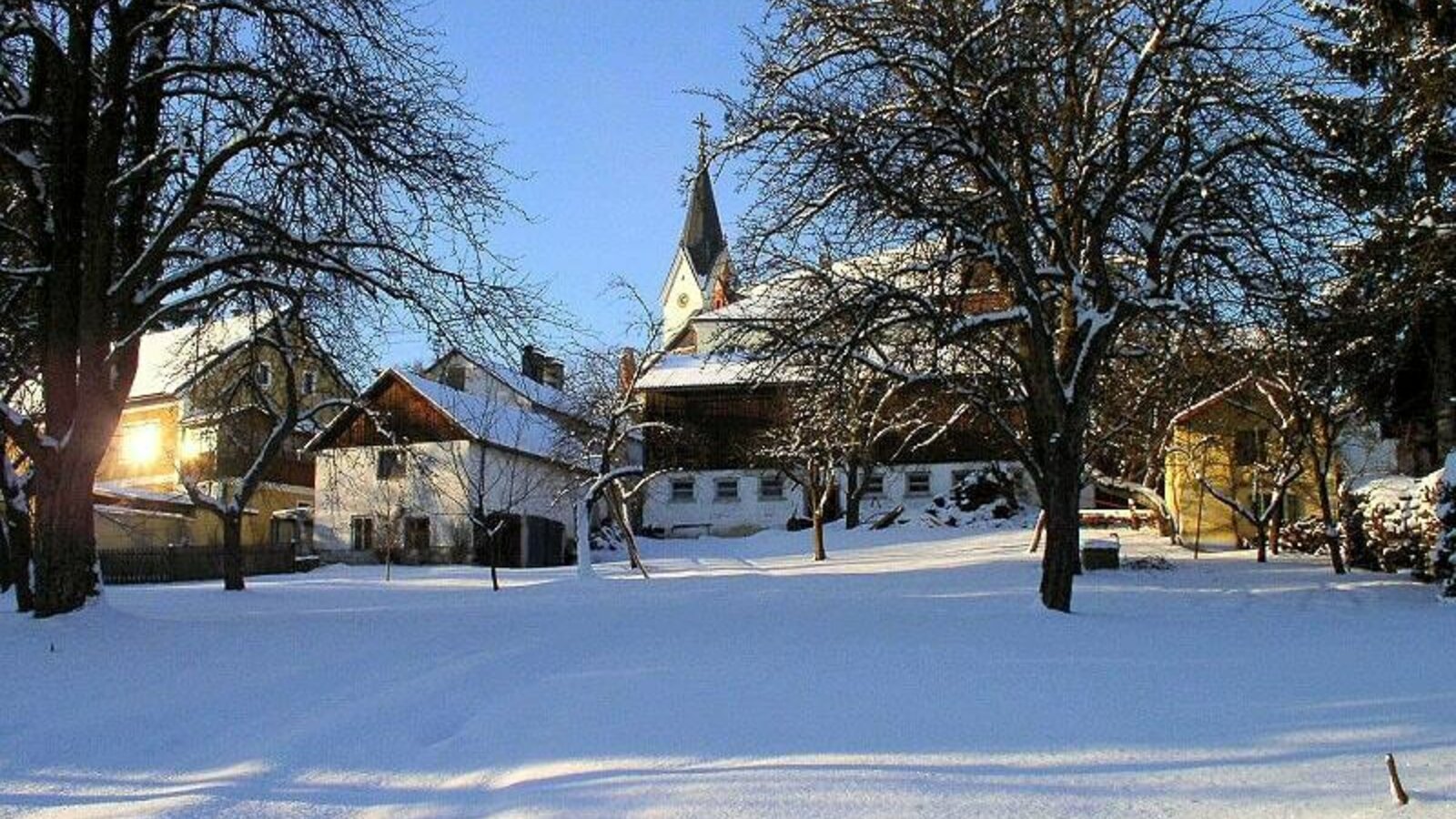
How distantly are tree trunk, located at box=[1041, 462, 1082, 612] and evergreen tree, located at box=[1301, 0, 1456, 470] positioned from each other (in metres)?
4.07

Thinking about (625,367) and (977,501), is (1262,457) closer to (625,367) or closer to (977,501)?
(977,501)

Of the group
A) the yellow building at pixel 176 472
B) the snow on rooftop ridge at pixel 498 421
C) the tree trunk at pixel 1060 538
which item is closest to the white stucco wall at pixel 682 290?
the snow on rooftop ridge at pixel 498 421

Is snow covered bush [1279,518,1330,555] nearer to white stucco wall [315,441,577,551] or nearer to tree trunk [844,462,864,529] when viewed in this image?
tree trunk [844,462,864,529]

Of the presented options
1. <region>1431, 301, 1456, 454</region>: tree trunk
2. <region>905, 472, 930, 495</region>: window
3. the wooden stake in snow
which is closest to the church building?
<region>905, 472, 930, 495</region>: window

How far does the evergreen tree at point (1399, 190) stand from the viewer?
14906mm

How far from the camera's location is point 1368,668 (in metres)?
9.64

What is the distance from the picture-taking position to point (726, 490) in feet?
171

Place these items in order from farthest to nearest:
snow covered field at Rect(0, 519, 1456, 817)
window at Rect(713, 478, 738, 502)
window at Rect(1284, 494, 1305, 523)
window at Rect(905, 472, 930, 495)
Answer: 1. window at Rect(713, 478, 738, 502)
2. window at Rect(905, 472, 930, 495)
3. window at Rect(1284, 494, 1305, 523)
4. snow covered field at Rect(0, 519, 1456, 817)

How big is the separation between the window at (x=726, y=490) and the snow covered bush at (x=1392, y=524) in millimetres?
28859

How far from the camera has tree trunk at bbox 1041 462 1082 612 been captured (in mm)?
14773

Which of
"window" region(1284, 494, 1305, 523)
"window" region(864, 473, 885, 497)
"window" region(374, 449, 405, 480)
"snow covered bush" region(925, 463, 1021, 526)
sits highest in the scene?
"window" region(374, 449, 405, 480)

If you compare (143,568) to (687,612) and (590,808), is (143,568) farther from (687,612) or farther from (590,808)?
(590,808)

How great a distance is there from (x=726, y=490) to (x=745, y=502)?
105 cm

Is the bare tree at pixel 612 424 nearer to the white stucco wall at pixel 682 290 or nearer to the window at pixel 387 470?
the window at pixel 387 470
